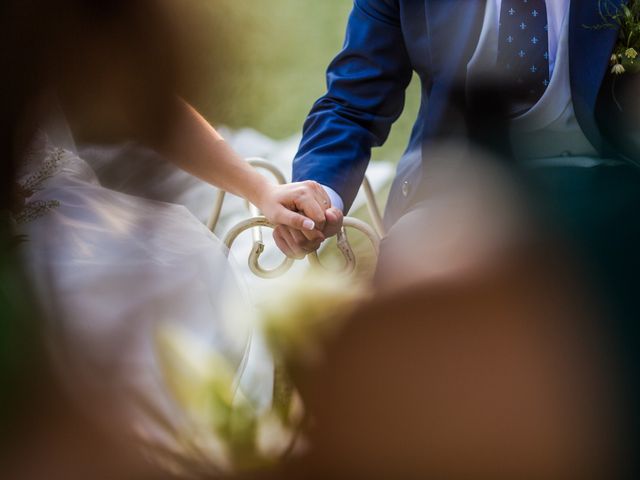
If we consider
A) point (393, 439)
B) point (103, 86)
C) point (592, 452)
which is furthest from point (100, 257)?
point (592, 452)

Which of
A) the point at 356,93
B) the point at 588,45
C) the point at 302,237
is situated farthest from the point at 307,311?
the point at 588,45

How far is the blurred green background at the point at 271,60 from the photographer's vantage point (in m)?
0.66

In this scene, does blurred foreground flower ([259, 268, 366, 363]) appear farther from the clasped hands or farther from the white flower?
the white flower

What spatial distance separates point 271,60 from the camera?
671 mm

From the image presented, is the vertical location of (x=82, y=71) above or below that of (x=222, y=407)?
above

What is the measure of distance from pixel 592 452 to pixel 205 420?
1.04 feet

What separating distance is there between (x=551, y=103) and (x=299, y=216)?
0.81ft

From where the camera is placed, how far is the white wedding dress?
0.60 meters

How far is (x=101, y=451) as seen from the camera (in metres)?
0.60

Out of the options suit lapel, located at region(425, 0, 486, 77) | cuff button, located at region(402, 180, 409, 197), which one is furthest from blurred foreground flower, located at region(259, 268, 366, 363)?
suit lapel, located at region(425, 0, 486, 77)

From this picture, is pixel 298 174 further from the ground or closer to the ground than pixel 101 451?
further from the ground

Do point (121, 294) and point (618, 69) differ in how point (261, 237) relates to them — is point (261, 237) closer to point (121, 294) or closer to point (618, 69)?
point (121, 294)

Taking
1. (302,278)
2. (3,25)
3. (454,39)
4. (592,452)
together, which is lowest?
(592,452)

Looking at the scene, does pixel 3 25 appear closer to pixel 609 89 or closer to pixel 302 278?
pixel 302 278
